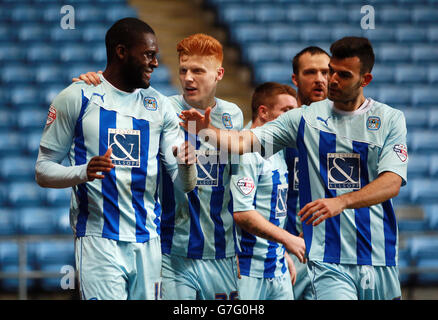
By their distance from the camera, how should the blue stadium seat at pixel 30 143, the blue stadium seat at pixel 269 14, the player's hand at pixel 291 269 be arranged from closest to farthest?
1. the player's hand at pixel 291 269
2. the blue stadium seat at pixel 30 143
3. the blue stadium seat at pixel 269 14

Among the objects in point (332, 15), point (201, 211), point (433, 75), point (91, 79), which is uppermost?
point (332, 15)

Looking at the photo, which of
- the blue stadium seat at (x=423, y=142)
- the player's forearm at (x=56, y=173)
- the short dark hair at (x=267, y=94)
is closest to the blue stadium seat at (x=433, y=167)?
the blue stadium seat at (x=423, y=142)

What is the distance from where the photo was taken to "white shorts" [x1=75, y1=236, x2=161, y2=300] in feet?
11.2

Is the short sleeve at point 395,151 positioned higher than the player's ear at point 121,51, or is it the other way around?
the player's ear at point 121,51

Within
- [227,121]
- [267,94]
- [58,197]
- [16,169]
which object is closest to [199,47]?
[227,121]

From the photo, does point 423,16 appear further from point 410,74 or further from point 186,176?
point 186,176

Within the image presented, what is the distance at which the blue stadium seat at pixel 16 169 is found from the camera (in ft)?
25.9

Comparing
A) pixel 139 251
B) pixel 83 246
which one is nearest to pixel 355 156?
pixel 139 251

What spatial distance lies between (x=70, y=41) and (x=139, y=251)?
7.07 m

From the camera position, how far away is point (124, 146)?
3.54 meters

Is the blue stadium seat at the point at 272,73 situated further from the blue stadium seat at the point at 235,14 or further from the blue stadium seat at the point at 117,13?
the blue stadium seat at the point at 117,13

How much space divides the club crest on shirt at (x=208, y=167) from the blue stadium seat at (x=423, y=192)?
15.9 feet

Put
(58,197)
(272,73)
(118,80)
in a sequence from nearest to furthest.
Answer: (118,80)
(58,197)
(272,73)

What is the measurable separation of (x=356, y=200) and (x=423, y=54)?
25.8ft
